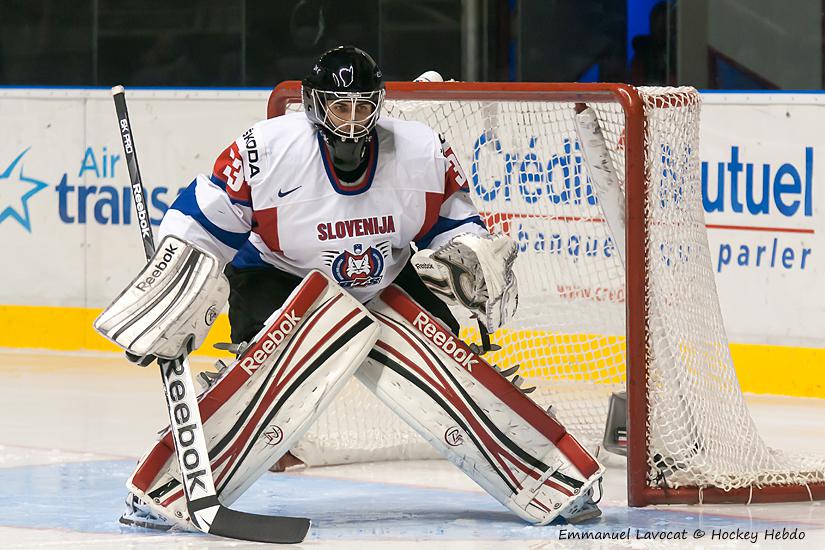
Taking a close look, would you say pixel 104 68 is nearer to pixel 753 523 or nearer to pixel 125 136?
pixel 125 136

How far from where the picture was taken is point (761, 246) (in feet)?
17.9

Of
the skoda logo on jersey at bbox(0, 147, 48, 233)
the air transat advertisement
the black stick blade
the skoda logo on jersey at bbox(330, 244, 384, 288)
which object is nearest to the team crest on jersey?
the skoda logo on jersey at bbox(330, 244, 384, 288)

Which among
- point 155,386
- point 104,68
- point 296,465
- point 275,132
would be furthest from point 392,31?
point 275,132

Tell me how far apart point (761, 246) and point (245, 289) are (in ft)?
7.45

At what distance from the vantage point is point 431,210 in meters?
3.59

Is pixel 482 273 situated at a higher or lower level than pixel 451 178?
lower

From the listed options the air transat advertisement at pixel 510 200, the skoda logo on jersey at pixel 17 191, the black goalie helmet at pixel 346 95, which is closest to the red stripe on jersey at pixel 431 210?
the black goalie helmet at pixel 346 95

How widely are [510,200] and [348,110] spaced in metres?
1.43

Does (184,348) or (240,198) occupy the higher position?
(240,198)

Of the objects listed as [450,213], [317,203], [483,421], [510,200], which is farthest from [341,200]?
[510,200]

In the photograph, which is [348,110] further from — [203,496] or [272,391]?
[203,496]

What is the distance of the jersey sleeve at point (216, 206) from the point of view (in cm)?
346

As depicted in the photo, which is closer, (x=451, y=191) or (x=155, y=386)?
(x=451, y=191)

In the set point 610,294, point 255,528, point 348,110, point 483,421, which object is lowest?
point 255,528
